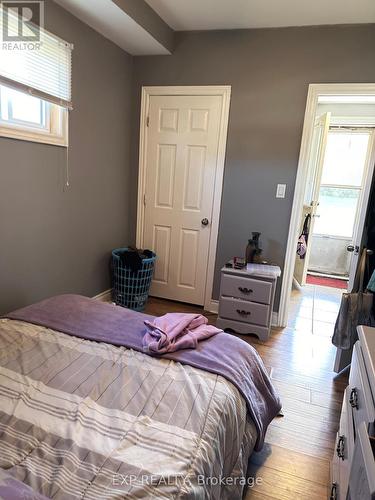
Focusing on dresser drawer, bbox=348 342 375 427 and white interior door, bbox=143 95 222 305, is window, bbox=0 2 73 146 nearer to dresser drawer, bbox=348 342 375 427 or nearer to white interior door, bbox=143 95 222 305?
white interior door, bbox=143 95 222 305

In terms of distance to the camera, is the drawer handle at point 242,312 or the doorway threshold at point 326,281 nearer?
the drawer handle at point 242,312

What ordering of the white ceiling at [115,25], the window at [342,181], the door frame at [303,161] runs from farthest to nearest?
the window at [342,181] → the door frame at [303,161] → the white ceiling at [115,25]

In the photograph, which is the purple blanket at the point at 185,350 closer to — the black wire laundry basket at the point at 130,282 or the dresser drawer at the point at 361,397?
the dresser drawer at the point at 361,397

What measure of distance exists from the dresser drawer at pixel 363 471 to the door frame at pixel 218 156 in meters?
2.50

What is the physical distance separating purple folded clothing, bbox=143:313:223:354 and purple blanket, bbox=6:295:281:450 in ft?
0.10

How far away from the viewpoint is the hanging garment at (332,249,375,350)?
2138 millimetres

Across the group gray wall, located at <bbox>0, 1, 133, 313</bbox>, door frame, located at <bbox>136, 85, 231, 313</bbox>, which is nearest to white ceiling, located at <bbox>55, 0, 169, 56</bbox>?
gray wall, located at <bbox>0, 1, 133, 313</bbox>

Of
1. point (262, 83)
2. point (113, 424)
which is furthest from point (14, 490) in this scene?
point (262, 83)

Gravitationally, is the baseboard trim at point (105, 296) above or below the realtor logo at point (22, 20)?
below

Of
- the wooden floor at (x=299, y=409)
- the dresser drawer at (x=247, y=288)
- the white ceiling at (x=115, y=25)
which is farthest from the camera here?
the dresser drawer at (x=247, y=288)

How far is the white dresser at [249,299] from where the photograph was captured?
2.82m

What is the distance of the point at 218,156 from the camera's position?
3168mm

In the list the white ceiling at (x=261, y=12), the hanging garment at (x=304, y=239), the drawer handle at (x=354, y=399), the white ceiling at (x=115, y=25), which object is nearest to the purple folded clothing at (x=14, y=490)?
the drawer handle at (x=354, y=399)

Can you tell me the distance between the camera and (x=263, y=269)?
290 cm
